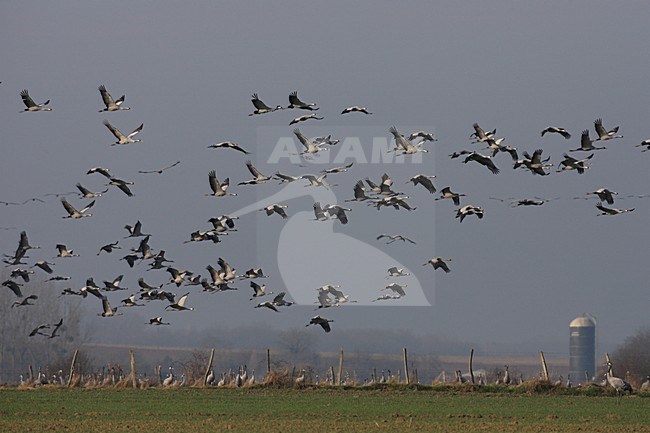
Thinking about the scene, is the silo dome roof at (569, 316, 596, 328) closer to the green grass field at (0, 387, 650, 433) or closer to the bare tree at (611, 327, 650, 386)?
the bare tree at (611, 327, 650, 386)

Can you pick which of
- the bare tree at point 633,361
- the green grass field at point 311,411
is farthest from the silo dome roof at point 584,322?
the green grass field at point 311,411

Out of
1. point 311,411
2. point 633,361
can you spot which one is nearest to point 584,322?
point 633,361

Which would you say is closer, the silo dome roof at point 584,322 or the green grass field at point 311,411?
the green grass field at point 311,411

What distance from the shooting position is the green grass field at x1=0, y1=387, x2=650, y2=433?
37.4m

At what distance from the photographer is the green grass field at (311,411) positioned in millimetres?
37375

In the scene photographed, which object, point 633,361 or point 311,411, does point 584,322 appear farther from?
point 311,411

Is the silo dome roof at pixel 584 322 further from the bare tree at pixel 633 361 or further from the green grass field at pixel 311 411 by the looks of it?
the green grass field at pixel 311 411

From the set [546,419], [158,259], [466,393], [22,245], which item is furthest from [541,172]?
[22,245]

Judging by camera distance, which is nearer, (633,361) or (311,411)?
(311,411)

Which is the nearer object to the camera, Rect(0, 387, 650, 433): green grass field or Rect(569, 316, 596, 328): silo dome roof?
Rect(0, 387, 650, 433): green grass field

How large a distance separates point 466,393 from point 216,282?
1202 centimetres

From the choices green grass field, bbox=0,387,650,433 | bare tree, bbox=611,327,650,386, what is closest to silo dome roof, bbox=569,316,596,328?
bare tree, bbox=611,327,650,386

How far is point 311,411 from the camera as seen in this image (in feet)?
145

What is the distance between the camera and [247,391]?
189ft
